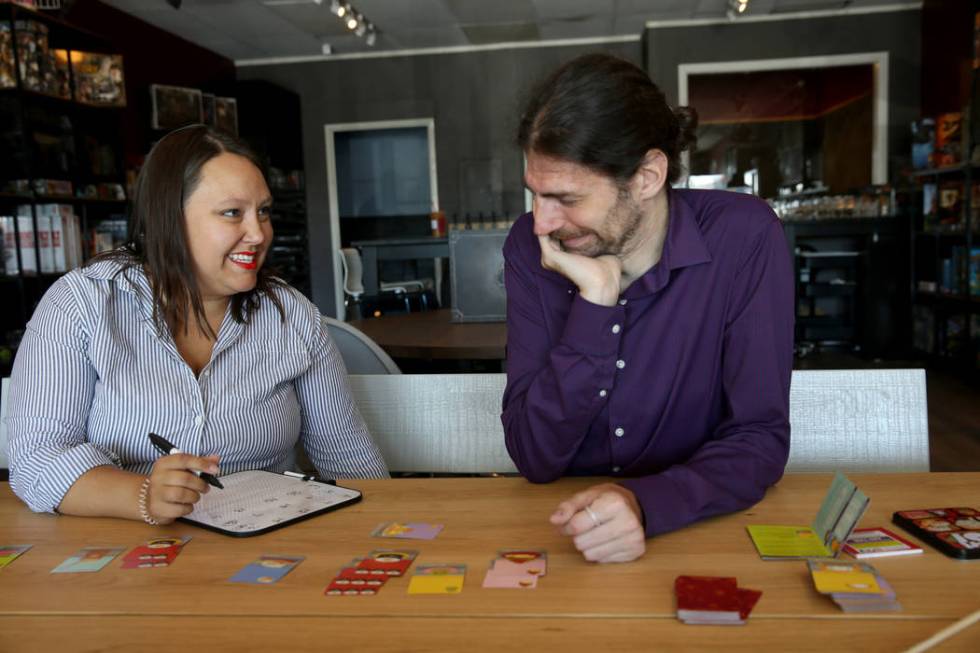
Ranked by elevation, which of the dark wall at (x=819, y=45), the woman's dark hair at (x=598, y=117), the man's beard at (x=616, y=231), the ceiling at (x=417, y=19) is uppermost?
the ceiling at (x=417, y=19)

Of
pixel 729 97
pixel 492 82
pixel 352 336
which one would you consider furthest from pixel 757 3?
pixel 352 336

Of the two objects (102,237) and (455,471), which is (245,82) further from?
(455,471)

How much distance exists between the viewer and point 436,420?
174 centimetres

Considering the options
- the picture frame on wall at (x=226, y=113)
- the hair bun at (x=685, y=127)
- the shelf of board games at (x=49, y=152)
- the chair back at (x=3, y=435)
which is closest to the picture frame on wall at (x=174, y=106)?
the picture frame on wall at (x=226, y=113)

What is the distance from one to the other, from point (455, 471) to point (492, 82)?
7199mm

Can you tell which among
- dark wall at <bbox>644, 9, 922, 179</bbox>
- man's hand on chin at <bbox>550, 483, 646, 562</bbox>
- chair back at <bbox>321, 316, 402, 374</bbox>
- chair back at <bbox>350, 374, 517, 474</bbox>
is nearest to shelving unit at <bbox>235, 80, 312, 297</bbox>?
dark wall at <bbox>644, 9, 922, 179</bbox>

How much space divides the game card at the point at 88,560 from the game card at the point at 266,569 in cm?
19

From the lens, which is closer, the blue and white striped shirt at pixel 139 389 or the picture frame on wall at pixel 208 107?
the blue and white striped shirt at pixel 139 389

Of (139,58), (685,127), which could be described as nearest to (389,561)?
(685,127)

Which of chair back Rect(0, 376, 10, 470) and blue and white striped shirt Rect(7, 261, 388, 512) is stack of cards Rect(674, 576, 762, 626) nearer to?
blue and white striped shirt Rect(7, 261, 388, 512)

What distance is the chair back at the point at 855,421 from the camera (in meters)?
1.55

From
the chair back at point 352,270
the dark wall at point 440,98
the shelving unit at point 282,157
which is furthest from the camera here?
the dark wall at point 440,98

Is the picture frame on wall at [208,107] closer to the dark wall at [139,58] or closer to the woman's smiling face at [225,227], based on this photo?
the dark wall at [139,58]

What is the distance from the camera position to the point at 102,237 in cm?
526
